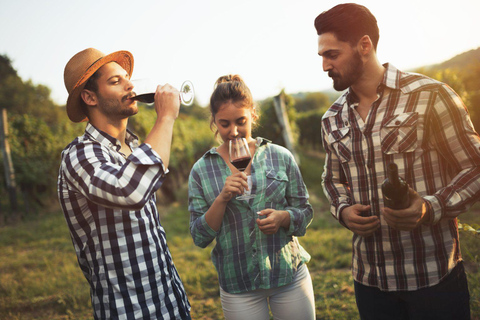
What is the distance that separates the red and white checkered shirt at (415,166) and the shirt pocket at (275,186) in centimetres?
45

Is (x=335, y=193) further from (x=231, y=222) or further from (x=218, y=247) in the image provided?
(x=218, y=247)

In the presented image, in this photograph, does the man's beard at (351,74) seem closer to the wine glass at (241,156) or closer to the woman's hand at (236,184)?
the wine glass at (241,156)

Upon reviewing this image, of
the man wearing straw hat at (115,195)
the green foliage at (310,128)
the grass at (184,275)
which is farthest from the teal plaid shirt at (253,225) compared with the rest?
the green foliage at (310,128)

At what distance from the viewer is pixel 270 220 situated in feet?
6.97

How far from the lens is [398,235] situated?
75.5 inches

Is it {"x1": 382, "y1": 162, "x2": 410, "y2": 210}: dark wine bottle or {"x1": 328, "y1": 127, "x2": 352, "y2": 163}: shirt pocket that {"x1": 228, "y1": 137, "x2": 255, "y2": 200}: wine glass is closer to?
{"x1": 328, "y1": 127, "x2": 352, "y2": 163}: shirt pocket

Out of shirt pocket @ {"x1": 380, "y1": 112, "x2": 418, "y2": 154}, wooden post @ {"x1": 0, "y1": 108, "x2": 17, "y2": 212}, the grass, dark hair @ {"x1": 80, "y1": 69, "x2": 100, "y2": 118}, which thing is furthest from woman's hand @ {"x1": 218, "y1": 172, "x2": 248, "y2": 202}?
wooden post @ {"x1": 0, "y1": 108, "x2": 17, "y2": 212}

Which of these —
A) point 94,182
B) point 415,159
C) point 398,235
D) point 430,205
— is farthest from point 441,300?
point 94,182

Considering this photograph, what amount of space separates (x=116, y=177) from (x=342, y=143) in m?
1.23

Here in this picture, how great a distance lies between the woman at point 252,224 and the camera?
7.30ft

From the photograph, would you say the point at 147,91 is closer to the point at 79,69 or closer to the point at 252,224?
the point at 79,69

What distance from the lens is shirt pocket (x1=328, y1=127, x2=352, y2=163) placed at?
6.68ft

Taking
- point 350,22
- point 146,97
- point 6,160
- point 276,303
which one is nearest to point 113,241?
point 146,97

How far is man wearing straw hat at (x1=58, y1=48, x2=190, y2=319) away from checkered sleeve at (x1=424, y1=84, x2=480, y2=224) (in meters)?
1.32
